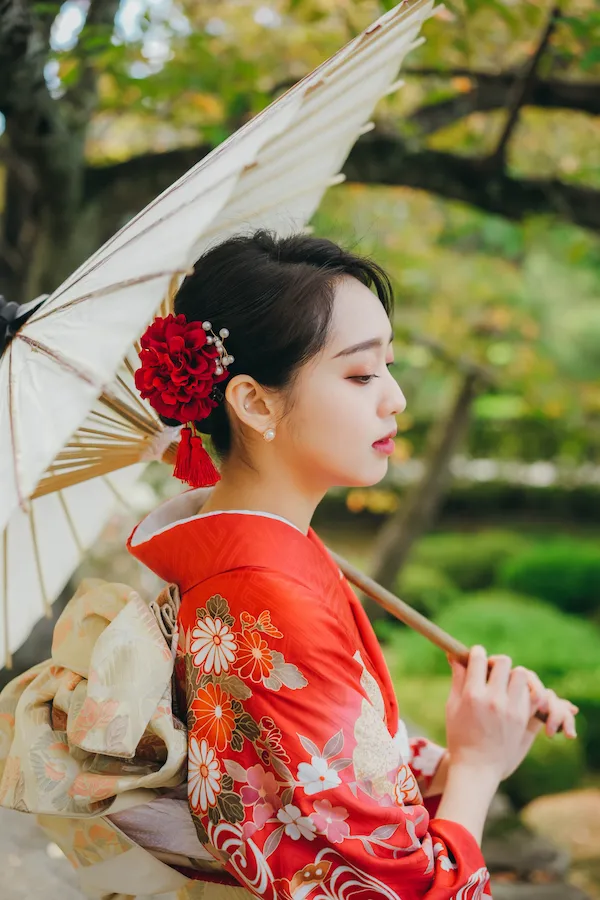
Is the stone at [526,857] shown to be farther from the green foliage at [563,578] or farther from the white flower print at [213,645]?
the green foliage at [563,578]

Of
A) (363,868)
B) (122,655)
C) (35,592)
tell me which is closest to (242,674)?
(122,655)

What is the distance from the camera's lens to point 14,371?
1497 mm

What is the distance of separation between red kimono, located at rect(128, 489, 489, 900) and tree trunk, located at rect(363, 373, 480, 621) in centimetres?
463

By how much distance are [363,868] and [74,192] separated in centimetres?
293

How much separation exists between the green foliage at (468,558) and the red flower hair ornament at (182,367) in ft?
30.5

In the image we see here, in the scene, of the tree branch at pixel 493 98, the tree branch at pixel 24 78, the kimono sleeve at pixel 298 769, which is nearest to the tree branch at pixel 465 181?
the tree branch at pixel 493 98

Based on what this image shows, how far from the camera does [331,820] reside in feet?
4.86

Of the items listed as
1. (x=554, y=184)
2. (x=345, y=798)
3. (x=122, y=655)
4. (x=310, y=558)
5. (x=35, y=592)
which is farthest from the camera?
(x=554, y=184)

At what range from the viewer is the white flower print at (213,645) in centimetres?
157

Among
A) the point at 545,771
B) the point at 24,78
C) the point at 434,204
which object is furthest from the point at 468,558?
Result: the point at 24,78

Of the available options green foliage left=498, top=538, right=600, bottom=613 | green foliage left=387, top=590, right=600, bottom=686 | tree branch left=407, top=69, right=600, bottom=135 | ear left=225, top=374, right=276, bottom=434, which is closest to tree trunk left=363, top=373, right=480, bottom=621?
green foliage left=387, top=590, right=600, bottom=686

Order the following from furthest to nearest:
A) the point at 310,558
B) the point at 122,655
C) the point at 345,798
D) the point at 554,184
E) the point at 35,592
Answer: the point at 554,184
the point at 35,592
the point at 310,558
the point at 122,655
the point at 345,798

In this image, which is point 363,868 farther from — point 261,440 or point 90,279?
point 90,279

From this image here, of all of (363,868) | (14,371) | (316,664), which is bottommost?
(363,868)
